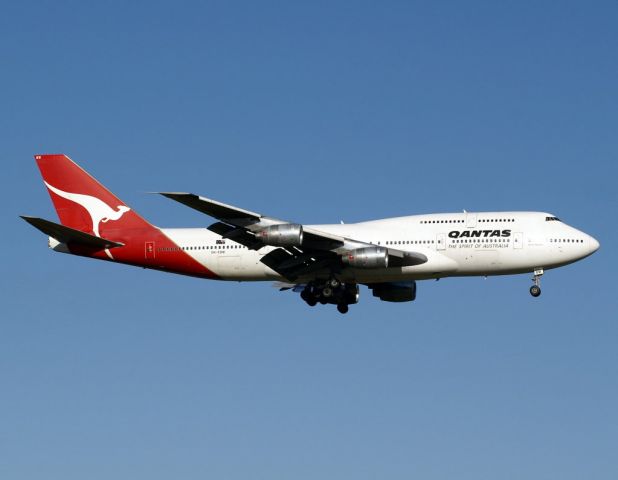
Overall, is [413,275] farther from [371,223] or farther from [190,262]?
[190,262]

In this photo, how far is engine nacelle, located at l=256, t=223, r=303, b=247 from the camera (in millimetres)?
58906

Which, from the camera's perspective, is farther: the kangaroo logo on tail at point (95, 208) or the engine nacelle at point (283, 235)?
the kangaroo logo on tail at point (95, 208)

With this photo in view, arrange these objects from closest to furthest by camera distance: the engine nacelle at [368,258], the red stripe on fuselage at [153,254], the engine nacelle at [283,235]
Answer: the engine nacelle at [283,235], the engine nacelle at [368,258], the red stripe on fuselage at [153,254]

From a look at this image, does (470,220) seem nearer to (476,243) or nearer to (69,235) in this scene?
(476,243)

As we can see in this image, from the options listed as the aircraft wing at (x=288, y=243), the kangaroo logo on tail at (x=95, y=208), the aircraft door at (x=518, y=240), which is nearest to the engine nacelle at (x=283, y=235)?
the aircraft wing at (x=288, y=243)

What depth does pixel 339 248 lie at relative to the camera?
61.5 m

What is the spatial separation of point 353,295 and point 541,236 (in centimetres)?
1086

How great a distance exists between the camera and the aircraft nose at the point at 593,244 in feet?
204

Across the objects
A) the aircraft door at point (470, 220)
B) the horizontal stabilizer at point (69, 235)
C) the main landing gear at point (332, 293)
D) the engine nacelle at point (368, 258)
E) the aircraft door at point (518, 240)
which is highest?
the aircraft door at point (470, 220)

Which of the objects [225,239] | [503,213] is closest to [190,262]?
[225,239]

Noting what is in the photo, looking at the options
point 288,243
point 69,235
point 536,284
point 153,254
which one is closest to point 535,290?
point 536,284

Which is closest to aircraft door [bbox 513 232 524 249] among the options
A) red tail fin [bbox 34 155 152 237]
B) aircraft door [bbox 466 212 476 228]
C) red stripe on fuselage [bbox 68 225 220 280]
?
aircraft door [bbox 466 212 476 228]

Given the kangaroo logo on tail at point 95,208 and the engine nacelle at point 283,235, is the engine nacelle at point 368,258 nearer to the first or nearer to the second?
the engine nacelle at point 283,235

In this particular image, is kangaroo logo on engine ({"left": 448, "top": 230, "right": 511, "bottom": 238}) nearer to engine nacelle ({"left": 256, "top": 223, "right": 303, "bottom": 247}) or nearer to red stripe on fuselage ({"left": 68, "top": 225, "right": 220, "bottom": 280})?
engine nacelle ({"left": 256, "top": 223, "right": 303, "bottom": 247})
